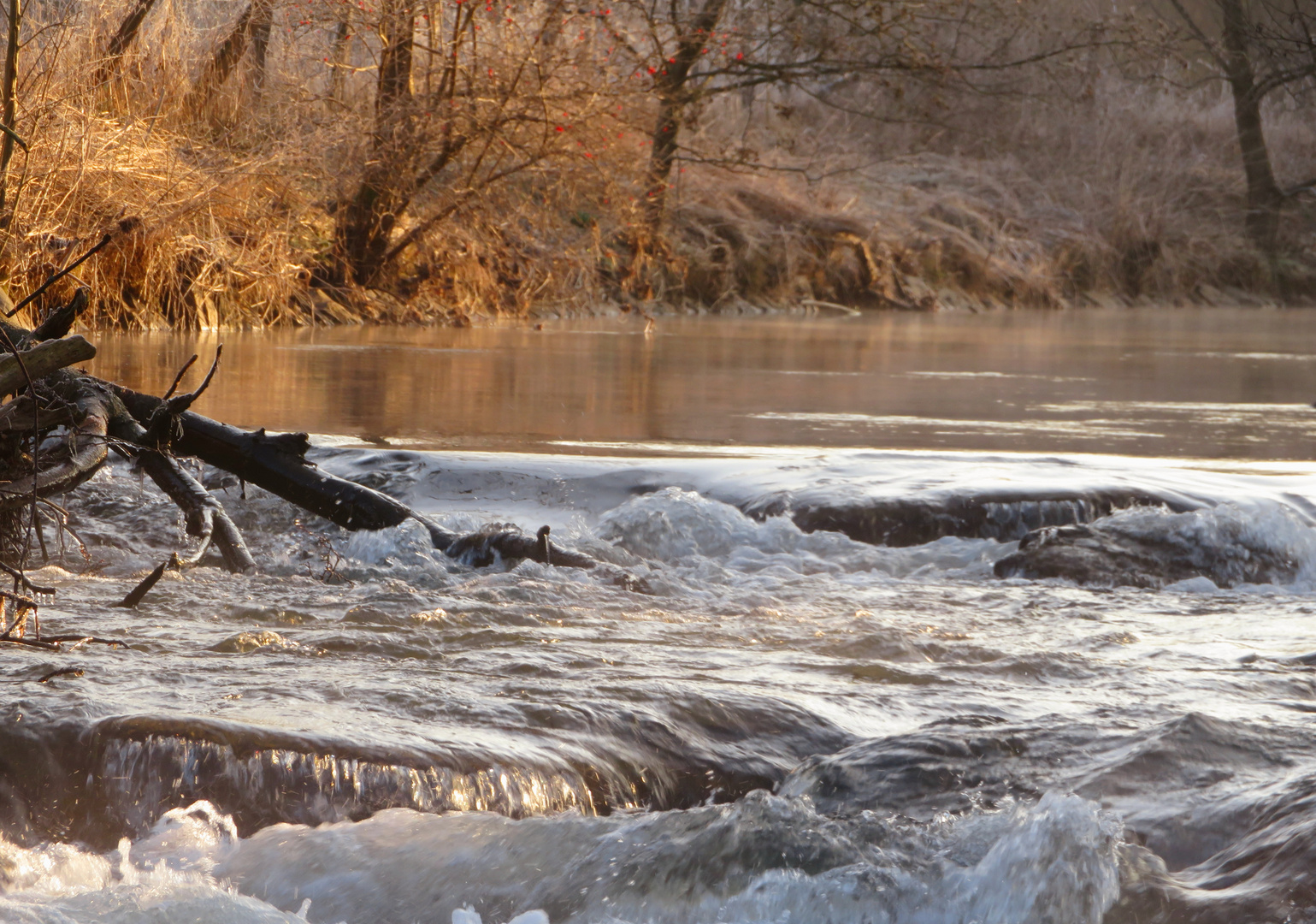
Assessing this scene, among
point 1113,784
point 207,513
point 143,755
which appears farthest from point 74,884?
point 1113,784

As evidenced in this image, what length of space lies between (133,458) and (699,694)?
1352 millimetres

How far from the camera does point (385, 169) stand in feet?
33.6

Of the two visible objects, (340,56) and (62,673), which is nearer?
(62,673)

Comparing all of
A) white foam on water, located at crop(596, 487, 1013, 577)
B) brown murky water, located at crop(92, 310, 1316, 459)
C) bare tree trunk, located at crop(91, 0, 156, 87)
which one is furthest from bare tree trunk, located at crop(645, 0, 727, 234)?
white foam on water, located at crop(596, 487, 1013, 577)

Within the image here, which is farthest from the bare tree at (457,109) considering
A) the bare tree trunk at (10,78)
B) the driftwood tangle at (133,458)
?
the driftwood tangle at (133,458)

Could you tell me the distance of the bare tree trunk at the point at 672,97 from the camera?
1266cm

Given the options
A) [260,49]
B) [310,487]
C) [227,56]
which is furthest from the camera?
[260,49]

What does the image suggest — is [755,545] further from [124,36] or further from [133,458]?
[124,36]

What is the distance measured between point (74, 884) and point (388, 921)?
1.31 feet

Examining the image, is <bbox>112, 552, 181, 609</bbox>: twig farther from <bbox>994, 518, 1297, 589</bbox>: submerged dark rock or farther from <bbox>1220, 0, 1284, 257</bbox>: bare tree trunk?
<bbox>1220, 0, 1284, 257</bbox>: bare tree trunk

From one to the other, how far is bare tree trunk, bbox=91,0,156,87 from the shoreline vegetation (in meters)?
0.03

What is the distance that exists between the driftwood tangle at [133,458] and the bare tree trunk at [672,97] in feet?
30.2

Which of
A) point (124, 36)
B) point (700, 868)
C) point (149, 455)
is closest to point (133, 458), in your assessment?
point (149, 455)

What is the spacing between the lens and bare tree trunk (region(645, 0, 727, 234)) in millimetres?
12663
